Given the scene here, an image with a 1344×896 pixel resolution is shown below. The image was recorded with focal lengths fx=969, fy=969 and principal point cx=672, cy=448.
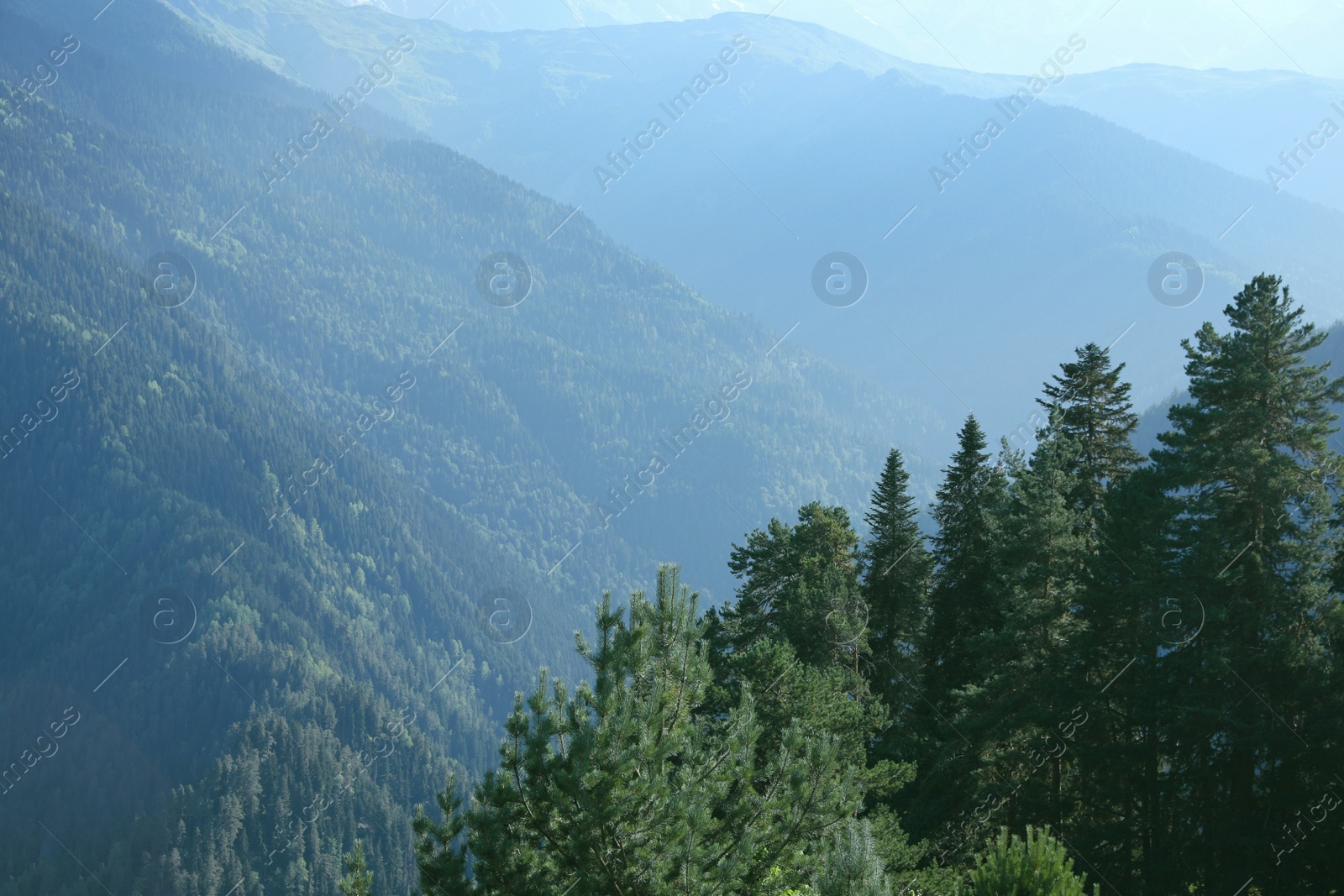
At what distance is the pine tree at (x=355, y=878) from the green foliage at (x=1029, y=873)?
377 inches

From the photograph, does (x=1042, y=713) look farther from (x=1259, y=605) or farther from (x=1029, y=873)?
(x=1029, y=873)

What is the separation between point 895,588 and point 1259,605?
16.2 meters

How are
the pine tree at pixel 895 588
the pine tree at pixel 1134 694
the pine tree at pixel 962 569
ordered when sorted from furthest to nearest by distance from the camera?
the pine tree at pixel 895 588
the pine tree at pixel 962 569
the pine tree at pixel 1134 694

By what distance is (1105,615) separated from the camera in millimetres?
24297

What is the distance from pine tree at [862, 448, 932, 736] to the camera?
35.8 meters

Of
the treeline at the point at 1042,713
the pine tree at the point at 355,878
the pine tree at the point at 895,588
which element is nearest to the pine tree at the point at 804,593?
the treeline at the point at 1042,713

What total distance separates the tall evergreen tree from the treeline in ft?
0.21

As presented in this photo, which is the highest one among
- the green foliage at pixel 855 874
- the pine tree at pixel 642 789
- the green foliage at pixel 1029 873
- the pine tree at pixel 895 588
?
the pine tree at pixel 895 588

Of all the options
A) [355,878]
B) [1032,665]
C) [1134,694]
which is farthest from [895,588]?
[355,878]

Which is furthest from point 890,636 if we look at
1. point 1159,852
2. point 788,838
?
point 788,838

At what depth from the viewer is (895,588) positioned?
3675 centimetres

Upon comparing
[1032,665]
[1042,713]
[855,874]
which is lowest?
[1042,713]

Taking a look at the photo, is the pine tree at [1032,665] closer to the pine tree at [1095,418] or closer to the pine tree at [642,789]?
the pine tree at [1095,418]

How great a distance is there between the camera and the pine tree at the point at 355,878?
15.6 metres
